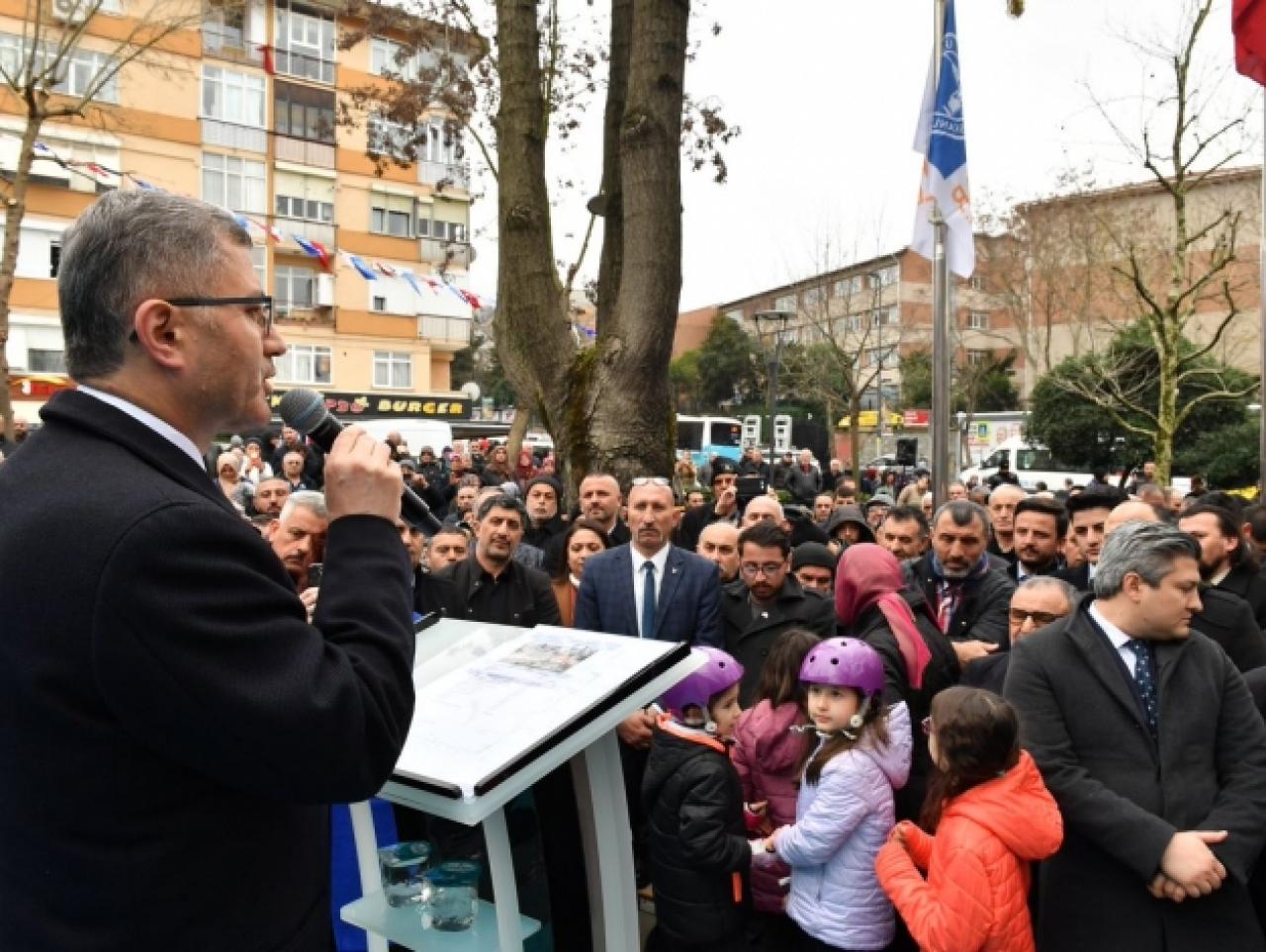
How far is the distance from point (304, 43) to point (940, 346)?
1351 inches

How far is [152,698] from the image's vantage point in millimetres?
1256

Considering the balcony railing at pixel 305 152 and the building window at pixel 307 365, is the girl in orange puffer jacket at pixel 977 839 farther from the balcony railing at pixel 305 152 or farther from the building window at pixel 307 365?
the balcony railing at pixel 305 152

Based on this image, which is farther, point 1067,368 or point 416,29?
point 1067,368

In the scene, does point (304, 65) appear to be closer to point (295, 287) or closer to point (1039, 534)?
point (295, 287)

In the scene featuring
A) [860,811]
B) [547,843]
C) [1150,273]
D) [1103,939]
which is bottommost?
[1103,939]

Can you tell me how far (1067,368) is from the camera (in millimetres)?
26641

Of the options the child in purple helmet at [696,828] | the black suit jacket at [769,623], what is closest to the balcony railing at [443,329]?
the black suit jacket at [769,623]

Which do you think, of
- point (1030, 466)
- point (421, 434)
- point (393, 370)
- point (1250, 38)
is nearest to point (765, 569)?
point (1250, 38)

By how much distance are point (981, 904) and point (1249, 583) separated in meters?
3.27

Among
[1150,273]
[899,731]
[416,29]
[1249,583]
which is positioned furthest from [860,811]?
[1150,273]

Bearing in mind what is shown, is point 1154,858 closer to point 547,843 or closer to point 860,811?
point 860,811

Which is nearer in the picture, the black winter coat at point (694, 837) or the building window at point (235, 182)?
the black winter coat at point (694, 837)

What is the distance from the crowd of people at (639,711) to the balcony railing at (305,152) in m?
33.0

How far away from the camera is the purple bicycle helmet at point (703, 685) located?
11.4 ft
